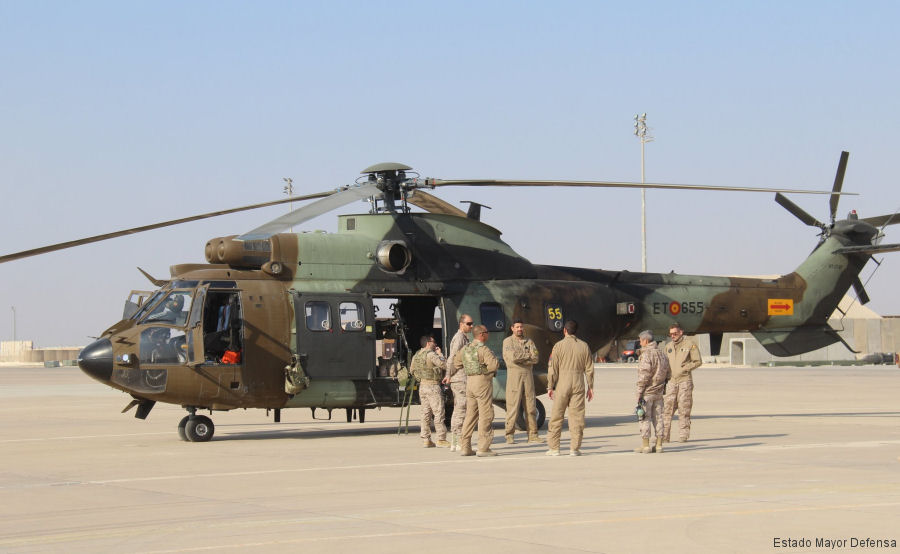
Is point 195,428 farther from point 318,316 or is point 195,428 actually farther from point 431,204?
point 431,204

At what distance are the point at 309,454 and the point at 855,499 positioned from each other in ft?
24.4

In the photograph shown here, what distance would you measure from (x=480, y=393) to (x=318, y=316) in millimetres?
3804

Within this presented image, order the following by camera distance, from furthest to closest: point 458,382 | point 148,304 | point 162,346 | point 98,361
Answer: point 148,304
point 162,346
point 98,361
point 458,382

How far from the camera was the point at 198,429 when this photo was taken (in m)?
16.8

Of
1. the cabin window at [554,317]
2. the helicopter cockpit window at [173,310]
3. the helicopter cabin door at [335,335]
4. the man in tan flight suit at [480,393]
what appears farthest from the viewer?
the cabin window at [554,317]

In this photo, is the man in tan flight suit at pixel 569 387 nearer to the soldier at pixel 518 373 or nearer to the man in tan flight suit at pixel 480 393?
Result: the man in tan flight suit at pixel 480 393

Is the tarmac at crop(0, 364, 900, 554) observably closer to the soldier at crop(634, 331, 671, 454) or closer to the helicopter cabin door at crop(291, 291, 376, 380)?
the soldier at crop(634, 331, 671, 454)

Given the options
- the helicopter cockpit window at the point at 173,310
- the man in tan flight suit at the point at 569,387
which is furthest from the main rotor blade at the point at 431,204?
the man in tan flight suit at the point at 569,387

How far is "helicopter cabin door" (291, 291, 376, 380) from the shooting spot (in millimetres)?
16844

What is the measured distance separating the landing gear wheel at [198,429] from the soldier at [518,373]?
4640 mm

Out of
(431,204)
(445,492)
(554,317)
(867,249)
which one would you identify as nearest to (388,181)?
(431,204)

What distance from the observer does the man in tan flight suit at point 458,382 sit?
579 inches

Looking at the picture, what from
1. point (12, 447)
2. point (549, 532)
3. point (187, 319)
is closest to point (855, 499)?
point (549, 532)

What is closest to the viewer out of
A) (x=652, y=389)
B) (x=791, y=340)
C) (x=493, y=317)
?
(x=652, y=389)
